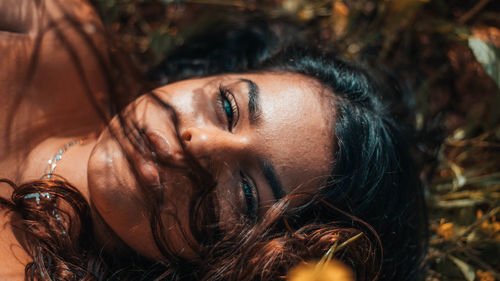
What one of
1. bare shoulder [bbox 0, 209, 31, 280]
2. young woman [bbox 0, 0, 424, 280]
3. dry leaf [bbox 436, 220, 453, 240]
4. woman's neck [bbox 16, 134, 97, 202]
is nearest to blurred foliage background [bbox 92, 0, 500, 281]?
dry leaf [bbox 436, 220, 453, 240]

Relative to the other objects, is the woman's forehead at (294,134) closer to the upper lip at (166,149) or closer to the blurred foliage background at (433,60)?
the upper lip at (166,149)

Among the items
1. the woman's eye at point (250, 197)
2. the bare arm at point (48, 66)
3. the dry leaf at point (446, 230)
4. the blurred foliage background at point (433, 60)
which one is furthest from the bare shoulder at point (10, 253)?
the dry leaf at point (446, 230)

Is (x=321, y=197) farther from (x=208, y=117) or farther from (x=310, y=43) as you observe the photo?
(x=310, y=43)

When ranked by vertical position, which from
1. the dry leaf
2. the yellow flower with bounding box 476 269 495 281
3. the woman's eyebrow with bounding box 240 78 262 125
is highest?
the woman's eyebrow with bounding box 240 78 262 125

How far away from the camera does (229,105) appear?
3.43 ft

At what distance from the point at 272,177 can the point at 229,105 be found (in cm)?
23

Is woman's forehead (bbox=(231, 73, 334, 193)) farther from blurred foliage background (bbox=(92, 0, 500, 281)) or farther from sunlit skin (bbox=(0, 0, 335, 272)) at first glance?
blurred foliage background (bbox=(92, 0, 500, 281))

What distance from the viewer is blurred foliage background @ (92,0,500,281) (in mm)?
1379

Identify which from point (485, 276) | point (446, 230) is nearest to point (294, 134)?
point (446, 230)

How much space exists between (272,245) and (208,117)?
1.20ft

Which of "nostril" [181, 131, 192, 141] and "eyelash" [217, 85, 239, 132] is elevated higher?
"eyelash" [217, 85, 239, 132]

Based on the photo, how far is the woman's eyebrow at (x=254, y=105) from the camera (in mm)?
980

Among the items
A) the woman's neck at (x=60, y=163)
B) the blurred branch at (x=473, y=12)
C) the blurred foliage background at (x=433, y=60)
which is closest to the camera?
the woman's neck at (x=60, y=163)

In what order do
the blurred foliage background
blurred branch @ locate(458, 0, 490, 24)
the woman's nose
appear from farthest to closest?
blurred branch @ locate(458, 0, 490, 24) → the blurred foliage background → the woman's nose
